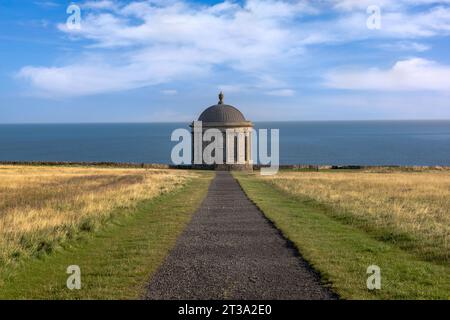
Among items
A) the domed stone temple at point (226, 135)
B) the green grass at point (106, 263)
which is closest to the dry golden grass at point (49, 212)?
the green grass at point (106, 263)

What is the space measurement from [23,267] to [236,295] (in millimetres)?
4745

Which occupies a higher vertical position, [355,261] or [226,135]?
[226,135]

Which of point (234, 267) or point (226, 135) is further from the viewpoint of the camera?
point (226, 135)

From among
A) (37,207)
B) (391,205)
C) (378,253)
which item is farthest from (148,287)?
(391,205)

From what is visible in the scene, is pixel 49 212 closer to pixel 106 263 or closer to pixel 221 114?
pixel 106 263

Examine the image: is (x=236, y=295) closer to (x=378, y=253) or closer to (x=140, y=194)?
(x=378, y=253)

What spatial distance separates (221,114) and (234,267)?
45029 millimetres

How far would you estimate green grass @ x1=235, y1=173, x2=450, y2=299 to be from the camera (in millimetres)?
8445

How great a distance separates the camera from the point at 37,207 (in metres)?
18.5

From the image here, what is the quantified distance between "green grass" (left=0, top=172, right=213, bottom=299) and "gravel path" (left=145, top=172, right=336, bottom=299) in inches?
15.7

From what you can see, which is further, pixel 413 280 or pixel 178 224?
pixel 178 224

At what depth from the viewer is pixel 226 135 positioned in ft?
178

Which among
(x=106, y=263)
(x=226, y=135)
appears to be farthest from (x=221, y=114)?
(x=106, y=263)

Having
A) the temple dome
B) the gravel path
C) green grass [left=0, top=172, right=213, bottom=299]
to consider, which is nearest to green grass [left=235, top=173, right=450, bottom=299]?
the gravel path
